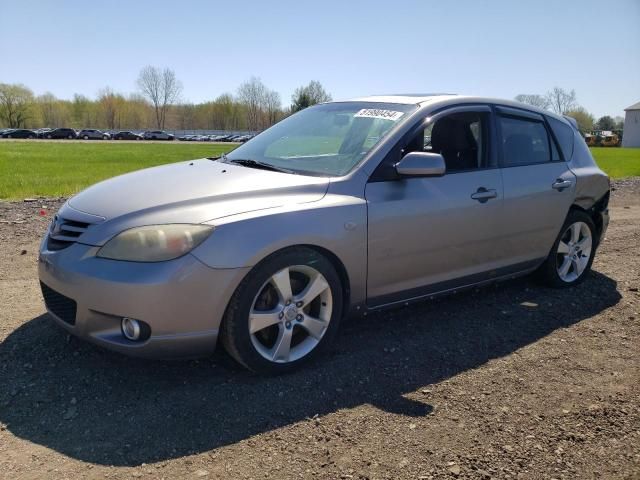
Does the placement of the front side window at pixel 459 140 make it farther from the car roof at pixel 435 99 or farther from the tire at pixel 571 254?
the tire at pixel 571 254

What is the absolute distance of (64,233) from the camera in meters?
3.32

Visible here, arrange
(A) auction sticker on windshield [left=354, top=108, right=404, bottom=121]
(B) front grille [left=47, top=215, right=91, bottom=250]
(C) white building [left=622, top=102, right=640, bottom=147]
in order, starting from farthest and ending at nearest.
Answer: (C) white building [left=622, top=102, right=640, bottom=147]
(A) auction sticker on windshield [left=354, top=108, right=404, bottom=121]
(B) front grille [left=47, top=215, right=91, bottom=250]

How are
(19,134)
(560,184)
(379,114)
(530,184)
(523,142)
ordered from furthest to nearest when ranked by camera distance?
(19,134)
(560,184)
(523,142)
(530,184)
(379,114)

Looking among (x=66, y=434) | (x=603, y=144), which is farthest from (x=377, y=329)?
(x=603, y=144)

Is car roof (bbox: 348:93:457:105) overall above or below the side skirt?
above

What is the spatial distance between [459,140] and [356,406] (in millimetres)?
2312

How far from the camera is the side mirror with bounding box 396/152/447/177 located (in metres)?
3.63

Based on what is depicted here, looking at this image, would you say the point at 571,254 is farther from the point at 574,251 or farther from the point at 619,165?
the point at 619,165

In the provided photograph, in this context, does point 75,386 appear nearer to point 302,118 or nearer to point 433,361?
point 433,361

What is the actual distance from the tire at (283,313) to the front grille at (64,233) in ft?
3.23

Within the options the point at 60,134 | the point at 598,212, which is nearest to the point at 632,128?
the point at 60,134

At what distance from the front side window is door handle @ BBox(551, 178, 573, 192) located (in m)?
0.83

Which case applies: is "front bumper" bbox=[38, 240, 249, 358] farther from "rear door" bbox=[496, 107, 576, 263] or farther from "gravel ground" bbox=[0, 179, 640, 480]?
"rear door" bbox=[496, 107, 576, 263]

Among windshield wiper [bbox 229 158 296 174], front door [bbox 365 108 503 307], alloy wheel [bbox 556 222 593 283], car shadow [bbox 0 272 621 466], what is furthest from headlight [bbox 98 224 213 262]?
alloy wheel [bbox 556 222 593 283]
